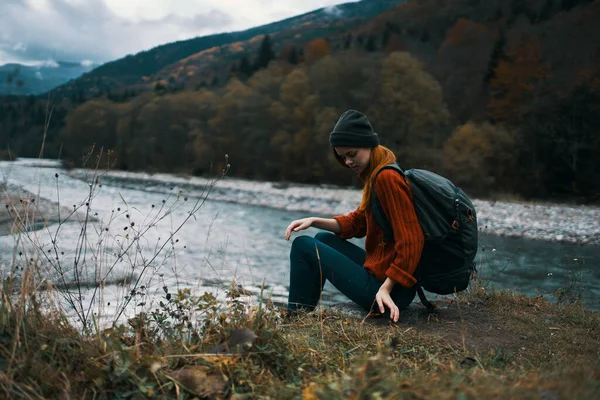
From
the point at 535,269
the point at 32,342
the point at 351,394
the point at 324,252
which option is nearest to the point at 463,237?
the point at 324,252

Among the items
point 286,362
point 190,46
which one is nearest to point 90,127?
point 286,362

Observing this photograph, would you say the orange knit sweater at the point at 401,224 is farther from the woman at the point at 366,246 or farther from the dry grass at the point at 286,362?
the dry grass at the point at 286,362

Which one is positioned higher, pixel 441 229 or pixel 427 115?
pixel 427 115

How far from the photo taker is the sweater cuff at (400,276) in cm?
299

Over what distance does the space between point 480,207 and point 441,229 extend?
2062 cm

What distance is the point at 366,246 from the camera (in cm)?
350

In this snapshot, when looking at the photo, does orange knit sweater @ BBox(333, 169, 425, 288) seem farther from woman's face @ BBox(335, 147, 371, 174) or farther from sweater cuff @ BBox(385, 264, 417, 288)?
woman's face @ BBox(335, 147, 371, 174)

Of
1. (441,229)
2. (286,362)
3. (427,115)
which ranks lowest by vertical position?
(286,362)

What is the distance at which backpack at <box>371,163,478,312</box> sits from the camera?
3.04 metres

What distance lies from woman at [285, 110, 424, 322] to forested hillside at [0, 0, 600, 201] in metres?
11.6

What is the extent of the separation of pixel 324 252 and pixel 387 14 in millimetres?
77471

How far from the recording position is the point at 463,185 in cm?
2725

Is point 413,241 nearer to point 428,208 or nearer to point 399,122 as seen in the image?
point 428,208

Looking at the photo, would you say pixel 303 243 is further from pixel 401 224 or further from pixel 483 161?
pixel 483 161
